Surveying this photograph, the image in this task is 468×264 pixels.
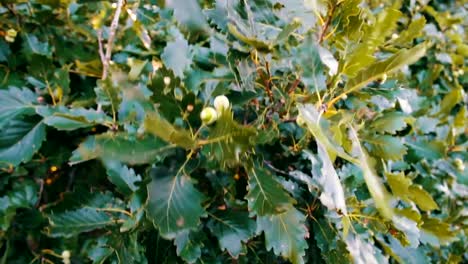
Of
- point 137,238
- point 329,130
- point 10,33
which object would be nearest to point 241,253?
point 137,238

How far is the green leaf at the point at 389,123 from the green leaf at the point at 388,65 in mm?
237

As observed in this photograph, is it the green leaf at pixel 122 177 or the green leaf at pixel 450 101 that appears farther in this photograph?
the green leaf at pixel 450 101

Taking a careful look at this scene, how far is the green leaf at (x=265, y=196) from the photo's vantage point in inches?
31.5

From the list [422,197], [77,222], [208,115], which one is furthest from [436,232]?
[77,222]

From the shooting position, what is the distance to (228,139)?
0.74m

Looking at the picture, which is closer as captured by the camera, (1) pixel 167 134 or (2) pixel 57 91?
(1) pixel 167 134

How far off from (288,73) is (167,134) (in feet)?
1.37

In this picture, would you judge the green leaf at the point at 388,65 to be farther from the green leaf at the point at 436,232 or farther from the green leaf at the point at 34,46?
the green leaf at the point at 34,46

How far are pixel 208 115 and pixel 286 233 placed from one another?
0.28 metres

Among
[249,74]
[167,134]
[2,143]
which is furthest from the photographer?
[2,143]

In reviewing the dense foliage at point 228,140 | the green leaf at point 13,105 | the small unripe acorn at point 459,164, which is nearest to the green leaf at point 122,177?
the dense foliage at point 228,140

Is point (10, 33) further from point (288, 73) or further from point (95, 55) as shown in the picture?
point (288, 73)

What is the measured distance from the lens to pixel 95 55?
162 centimetres

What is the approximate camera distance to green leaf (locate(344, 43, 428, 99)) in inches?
29.9
